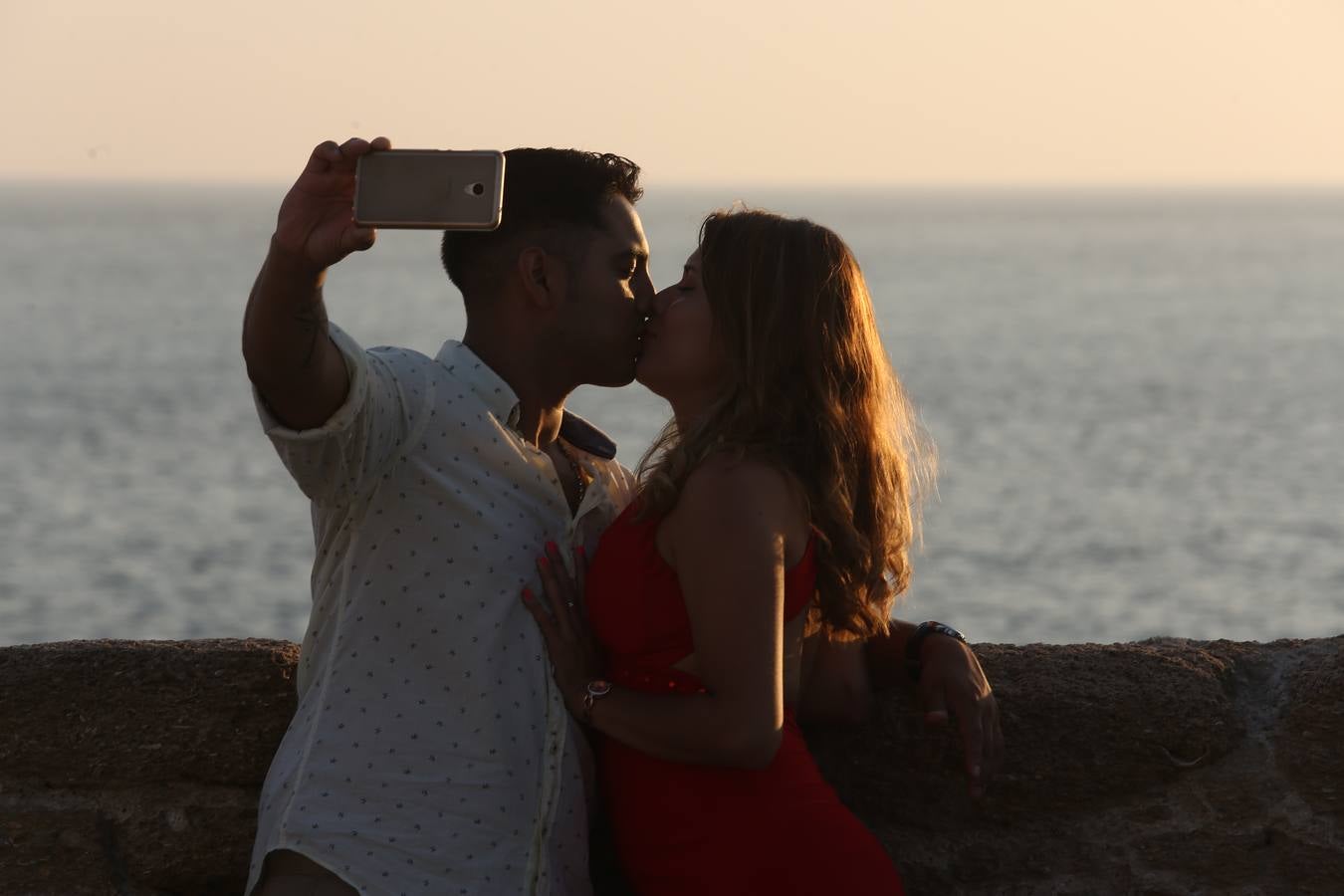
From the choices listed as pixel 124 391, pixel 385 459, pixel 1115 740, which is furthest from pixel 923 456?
pixel 124 391

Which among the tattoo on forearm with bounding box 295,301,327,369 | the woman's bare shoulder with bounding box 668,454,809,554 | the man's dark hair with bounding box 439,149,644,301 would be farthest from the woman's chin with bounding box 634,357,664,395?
the tattoo on forearm with bounding box 295,301,327,369

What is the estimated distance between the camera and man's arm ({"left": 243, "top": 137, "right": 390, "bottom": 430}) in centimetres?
271

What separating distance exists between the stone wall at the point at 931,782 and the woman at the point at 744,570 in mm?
405

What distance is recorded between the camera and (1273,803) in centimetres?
339

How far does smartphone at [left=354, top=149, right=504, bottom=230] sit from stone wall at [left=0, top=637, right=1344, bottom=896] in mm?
1146

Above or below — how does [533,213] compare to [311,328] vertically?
above

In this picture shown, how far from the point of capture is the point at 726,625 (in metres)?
2.92

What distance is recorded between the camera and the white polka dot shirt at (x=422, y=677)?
295cm

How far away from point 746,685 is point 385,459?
2.46 feet

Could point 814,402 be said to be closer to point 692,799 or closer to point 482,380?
point 482,380

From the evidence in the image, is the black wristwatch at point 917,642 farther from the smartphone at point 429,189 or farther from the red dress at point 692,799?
the smartphone at point 429,189

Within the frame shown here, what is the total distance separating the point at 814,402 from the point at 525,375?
0.62 metres

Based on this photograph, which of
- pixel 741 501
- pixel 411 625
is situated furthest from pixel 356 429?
pixel 741 501

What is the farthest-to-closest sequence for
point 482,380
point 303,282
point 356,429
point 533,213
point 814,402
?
point 533,213 < point 482,380 < point 814,402 < point 356,429 < point 303,282
